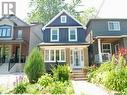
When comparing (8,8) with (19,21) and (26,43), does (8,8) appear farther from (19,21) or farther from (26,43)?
(26,43)

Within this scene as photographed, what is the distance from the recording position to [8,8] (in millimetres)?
38719

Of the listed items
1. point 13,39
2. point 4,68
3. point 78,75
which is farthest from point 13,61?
point 78,75

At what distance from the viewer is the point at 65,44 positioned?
27219mm

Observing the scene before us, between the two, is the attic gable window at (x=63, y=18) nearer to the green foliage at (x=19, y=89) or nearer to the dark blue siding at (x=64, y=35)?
the dark blue siding at (x=64, y=35)

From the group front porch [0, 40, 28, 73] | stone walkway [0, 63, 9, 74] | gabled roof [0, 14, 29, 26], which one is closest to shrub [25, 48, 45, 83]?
stone walkway [0, 63, 9, 74]

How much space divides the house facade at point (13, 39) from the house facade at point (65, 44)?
20.0 feet

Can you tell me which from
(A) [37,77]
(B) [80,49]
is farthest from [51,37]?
(A) [37,77]

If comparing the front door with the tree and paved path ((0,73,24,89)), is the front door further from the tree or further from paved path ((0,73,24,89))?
the tree

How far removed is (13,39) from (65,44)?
33.1 feet

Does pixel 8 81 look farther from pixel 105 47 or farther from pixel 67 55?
pixel 105 47

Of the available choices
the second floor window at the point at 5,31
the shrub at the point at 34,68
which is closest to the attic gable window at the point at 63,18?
the second floor window at the point at 5,31

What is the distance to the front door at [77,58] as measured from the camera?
91.3 ft

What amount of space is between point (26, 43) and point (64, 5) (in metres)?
19.3

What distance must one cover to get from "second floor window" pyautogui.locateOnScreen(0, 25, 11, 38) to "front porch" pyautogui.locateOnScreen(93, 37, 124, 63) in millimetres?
13040
